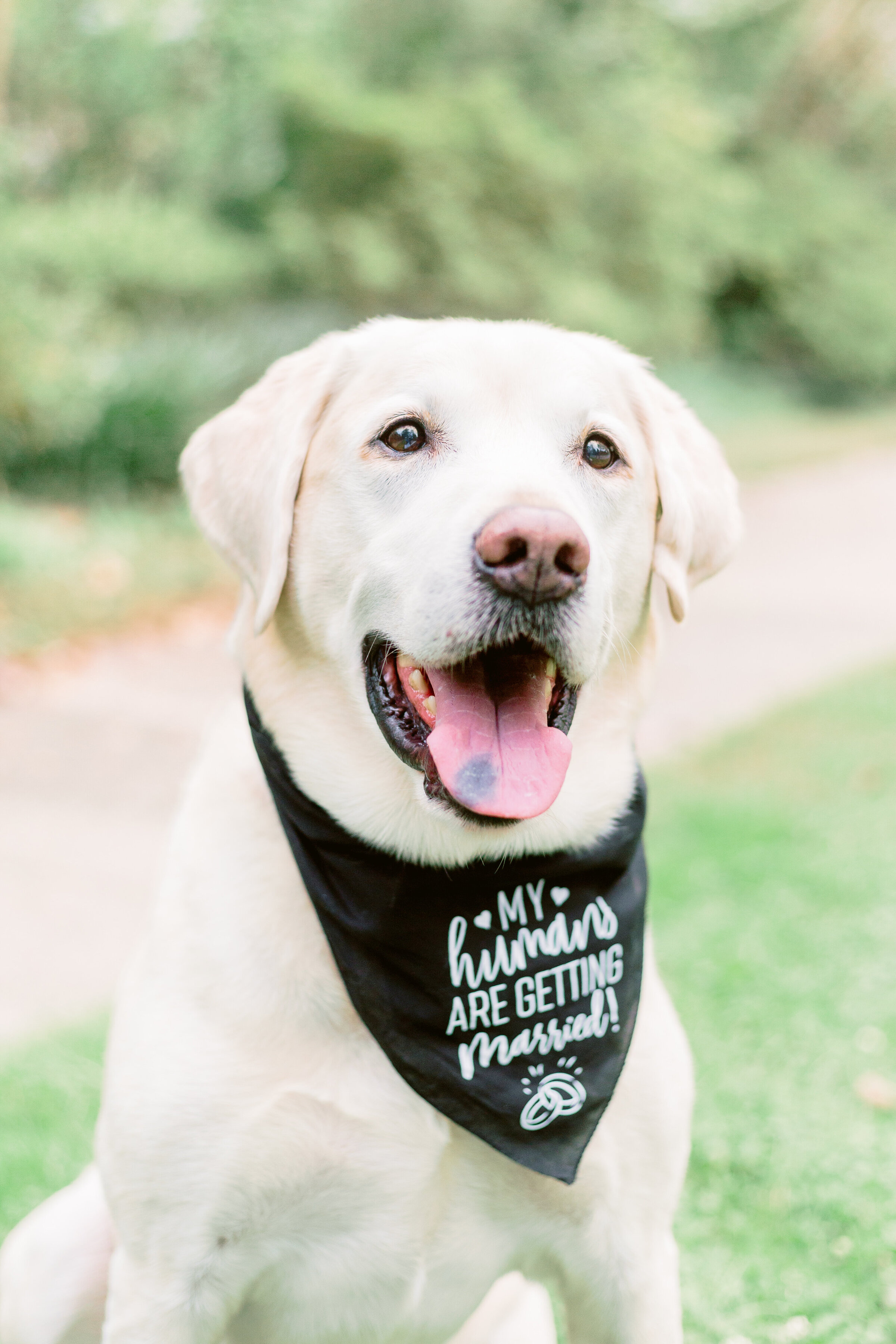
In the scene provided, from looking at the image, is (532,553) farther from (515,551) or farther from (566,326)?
(566,326)

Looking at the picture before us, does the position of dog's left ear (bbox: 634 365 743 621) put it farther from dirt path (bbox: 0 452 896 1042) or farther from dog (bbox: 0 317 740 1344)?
dirt path (bbox: 0 452 896 1042)

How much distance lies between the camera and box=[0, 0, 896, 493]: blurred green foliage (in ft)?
33.8

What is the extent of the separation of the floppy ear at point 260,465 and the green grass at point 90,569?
549cm

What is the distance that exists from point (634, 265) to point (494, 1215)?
1513 cm

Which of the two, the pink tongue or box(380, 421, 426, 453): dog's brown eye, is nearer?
the pink tongue

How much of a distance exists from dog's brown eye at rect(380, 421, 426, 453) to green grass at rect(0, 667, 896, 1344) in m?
2.05

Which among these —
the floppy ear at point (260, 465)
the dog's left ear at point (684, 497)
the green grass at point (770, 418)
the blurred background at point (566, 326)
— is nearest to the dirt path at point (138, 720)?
the blurred background at point (566, 326)

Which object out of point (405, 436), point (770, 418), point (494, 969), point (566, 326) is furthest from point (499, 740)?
point (770, 418)

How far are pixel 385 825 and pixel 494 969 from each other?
1.05 feet

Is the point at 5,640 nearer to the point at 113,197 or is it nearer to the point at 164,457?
the point at 164,457

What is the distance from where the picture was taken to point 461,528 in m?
1.98

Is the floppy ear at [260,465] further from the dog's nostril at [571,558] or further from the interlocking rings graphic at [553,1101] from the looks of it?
the interlocking rings graphic at [553,1101]

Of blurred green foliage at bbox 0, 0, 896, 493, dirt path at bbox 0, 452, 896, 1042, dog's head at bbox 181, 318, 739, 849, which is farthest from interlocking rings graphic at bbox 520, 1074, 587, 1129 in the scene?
blurred green foliage at bbox 0, 0, 896, 493

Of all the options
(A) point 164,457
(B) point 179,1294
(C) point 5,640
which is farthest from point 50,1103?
(A) point 164,457
